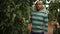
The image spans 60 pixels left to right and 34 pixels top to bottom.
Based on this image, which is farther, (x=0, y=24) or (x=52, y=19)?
(x=52, y=19)

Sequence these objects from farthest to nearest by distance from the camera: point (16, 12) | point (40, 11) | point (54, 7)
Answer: point (54, 7), point (40, 11), point (16, 12)

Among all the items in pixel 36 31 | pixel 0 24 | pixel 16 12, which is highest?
pixel 16 12

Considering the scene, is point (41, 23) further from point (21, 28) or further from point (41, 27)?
point (21, 28)

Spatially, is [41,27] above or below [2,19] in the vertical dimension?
below

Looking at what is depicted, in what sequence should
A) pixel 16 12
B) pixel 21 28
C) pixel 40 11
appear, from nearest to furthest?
1. pixel 16 12
2. pixel 21 28
3. pixel 40 11

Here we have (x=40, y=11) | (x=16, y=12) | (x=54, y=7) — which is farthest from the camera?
(x=54, y=7)

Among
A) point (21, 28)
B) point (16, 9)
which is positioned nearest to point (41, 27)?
point (21, 28)

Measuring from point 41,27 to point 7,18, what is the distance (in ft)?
2.45

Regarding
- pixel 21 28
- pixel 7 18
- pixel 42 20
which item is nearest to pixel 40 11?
pixel 42 20

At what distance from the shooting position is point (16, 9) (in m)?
2.83

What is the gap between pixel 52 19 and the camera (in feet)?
14.0

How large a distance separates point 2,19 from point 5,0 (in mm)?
287

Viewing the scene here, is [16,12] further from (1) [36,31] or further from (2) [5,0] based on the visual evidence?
(1) [36,31]

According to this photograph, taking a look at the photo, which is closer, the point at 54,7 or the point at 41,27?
the point at 41,27
